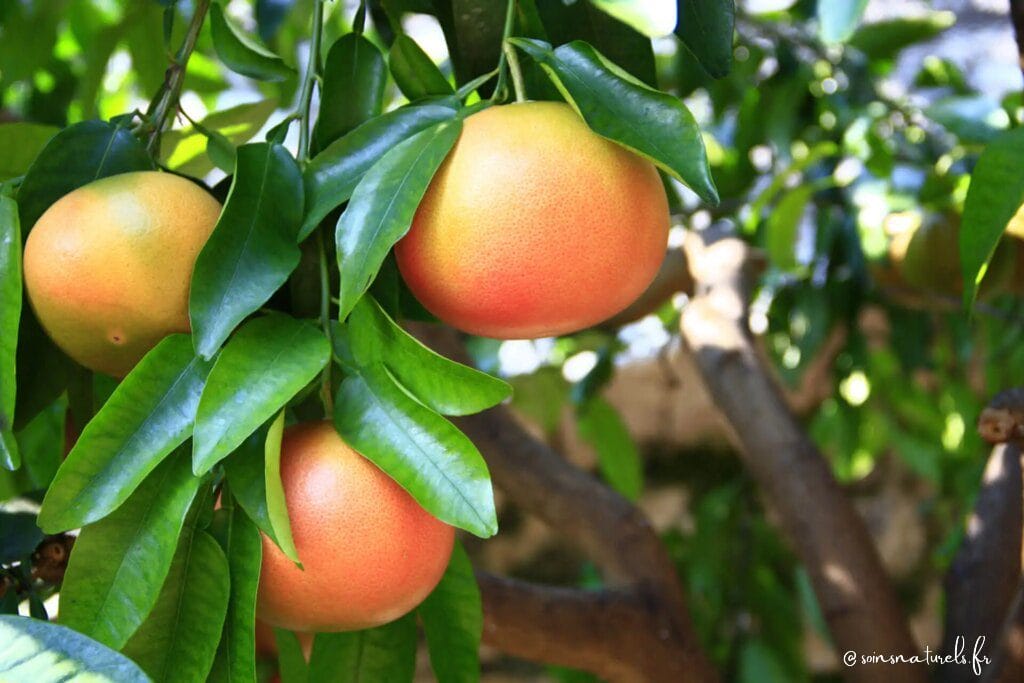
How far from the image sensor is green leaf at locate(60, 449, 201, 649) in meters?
0.44

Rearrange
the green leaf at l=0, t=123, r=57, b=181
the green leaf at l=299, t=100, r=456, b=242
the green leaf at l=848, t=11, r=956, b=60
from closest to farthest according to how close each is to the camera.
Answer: the green leaf at l=299, t=100, r=456, b=242
the green leaf at l=0, t=123, r=57, b=181
the green leaf at l=848, t=11, r=956, b=60

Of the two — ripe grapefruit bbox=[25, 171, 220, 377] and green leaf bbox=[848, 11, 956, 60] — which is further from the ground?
ripe grapefruit bbox=[25, 171, 220, 377]

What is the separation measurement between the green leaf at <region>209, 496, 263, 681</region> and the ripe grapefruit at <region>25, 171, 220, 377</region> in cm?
9

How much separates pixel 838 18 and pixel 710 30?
0.09m

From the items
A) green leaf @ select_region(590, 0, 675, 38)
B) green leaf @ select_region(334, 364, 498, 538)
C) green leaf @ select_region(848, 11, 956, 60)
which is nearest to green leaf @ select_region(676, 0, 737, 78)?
green leaf @ select_region(590, 0, 675, 38)

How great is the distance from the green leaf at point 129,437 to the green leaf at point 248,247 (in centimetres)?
3

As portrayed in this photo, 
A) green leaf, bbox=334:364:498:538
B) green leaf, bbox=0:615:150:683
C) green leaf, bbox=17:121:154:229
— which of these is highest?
green leaf, bbox=17:121:154:229

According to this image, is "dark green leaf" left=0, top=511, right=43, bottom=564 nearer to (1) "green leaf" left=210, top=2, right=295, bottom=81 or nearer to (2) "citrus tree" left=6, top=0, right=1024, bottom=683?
(2) "citrus tree" left=6, top=0, right=1024, bottom=683

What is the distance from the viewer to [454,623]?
56 centimetres

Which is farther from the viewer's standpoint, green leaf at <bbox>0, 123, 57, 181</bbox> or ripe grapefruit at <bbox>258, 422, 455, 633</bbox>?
green leaf at <bbox>0, 123, 57, 181</bbox>

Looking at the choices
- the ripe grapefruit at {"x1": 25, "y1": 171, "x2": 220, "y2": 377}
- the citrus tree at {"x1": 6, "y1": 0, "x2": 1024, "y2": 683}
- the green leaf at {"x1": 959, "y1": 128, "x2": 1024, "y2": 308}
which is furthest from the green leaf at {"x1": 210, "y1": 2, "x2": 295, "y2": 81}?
the green leaf at {"x1": 959, "y1": 128, "x2": 1024, "y2": 308}

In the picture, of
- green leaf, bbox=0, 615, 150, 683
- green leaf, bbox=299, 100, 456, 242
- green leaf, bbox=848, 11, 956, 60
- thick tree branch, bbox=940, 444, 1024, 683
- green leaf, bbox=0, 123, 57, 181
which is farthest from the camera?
green leaf, bbox=848, 11, 956, 60

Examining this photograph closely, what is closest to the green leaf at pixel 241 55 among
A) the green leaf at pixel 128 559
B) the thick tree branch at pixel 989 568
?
the green leaf at pixel 128 559

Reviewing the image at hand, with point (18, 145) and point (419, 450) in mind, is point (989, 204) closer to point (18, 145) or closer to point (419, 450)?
point (419, 450)
